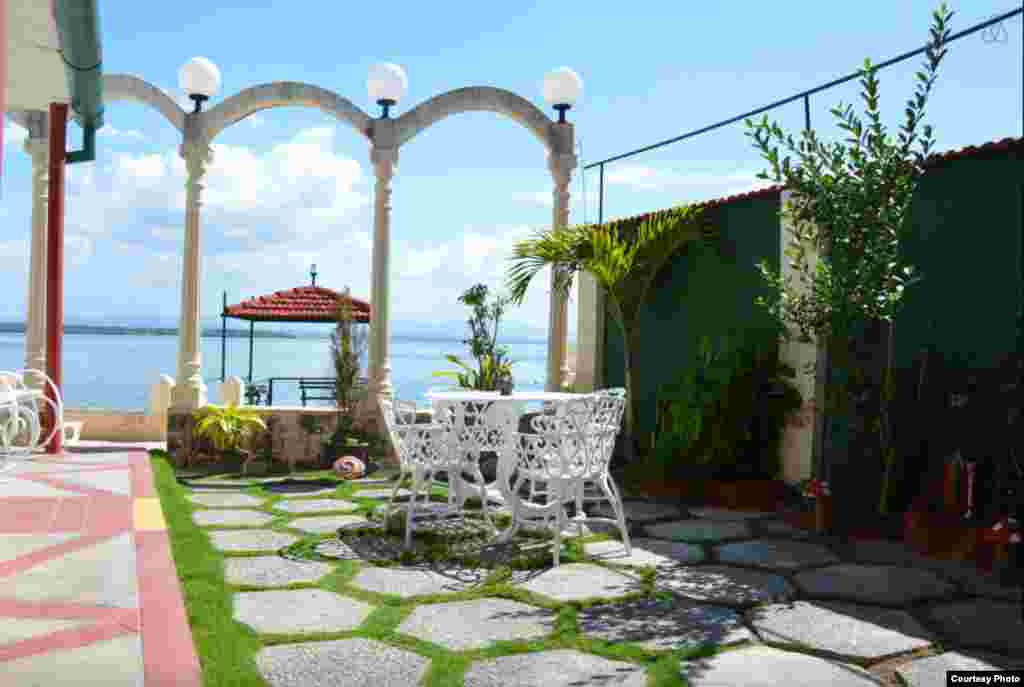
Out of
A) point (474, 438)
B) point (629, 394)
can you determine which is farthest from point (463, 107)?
point (474, 438)

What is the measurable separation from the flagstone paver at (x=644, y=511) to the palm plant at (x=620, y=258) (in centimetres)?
132

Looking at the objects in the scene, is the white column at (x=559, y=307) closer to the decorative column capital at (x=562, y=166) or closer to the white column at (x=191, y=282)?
the decorative column capital at (x=562, y=166)

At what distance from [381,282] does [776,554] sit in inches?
198

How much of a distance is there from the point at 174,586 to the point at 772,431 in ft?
15.0

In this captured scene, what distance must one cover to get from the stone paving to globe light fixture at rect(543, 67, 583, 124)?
199 inches

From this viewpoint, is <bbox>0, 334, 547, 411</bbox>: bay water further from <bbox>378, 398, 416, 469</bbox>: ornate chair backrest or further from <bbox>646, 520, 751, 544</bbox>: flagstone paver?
<bbox>646, 520, 751, 544</bbox>: flagstone paver

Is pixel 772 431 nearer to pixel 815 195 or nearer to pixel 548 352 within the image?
pixel 815 195

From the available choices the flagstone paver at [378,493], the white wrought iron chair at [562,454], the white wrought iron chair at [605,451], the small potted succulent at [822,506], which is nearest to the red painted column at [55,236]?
the flagstone paver at [378,493]

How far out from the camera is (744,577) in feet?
14.1

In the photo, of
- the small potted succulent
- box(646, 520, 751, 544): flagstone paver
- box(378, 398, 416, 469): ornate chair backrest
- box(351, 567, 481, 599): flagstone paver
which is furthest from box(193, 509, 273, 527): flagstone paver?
the small potted succulent

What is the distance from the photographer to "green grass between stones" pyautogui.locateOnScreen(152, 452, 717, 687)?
2.92m

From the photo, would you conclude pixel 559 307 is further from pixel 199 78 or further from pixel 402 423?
pixel 199 78

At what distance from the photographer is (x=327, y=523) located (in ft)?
18.1

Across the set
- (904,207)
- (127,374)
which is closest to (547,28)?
(904,207)
